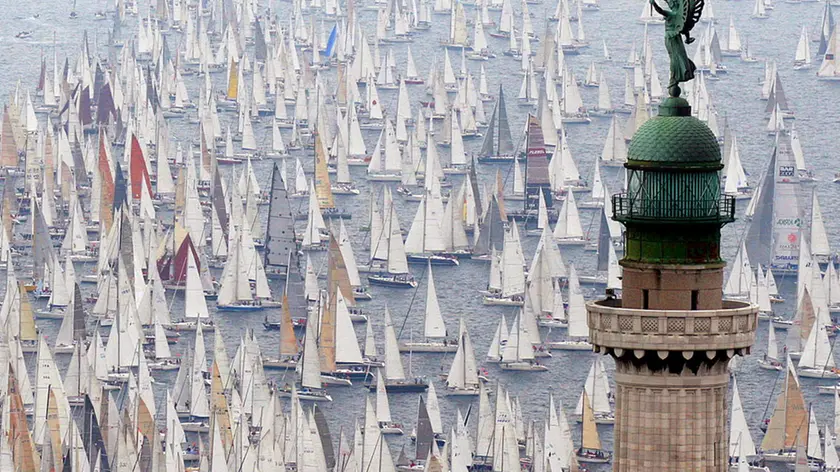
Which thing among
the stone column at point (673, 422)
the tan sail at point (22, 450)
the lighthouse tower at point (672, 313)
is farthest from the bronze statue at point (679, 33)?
the tan sail at point (22, 450)

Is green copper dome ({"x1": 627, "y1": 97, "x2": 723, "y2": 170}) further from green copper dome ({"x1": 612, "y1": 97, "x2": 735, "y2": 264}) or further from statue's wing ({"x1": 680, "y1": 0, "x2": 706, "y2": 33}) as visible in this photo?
statue's wing ({"x1": 680, "y1": 0, "x2": 706, "y2": 33})

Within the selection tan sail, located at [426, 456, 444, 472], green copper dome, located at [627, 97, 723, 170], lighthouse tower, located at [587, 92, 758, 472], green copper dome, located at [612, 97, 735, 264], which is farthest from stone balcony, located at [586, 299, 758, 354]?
tan sail, located at [426, 456, 444, 472]

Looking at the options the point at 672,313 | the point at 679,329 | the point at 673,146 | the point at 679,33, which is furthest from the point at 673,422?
the point at 679,33

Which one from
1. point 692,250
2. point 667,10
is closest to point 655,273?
point 692,250

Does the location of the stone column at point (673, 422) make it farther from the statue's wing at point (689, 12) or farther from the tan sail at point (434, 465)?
the tan sail at point (434, 465)

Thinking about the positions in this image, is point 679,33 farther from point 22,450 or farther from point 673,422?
point 22,450

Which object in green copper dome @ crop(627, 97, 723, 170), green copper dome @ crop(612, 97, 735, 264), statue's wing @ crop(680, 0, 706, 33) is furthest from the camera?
statue's wing @ crop(680, 0, 706, 33)

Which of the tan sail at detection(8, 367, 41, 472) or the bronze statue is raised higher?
the bronze statue
